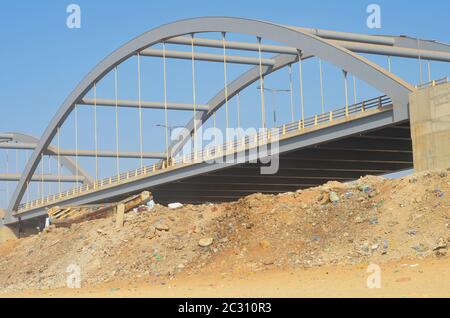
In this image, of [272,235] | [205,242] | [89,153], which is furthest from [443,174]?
[89,153]

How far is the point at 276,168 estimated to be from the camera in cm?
5259

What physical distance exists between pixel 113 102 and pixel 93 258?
4318cm

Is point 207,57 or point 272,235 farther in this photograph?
point 207,57

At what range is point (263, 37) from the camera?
49.1m

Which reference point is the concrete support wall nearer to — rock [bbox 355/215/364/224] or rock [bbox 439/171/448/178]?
rock [bbox 439/171/448/178]

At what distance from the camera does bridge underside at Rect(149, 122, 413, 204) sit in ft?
154

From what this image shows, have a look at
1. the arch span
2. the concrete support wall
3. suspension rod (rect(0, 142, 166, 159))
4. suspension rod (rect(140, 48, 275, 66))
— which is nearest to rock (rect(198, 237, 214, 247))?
the concrete support wall

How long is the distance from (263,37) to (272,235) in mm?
23108

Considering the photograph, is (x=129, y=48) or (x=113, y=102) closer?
(x=129, y=48)

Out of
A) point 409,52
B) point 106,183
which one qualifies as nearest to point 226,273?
point 409,52

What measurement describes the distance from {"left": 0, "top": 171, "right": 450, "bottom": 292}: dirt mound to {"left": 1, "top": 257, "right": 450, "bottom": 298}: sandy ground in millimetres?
948

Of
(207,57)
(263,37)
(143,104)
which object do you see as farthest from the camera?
(143,104)

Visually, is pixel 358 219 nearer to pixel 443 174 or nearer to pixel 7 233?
pixel 443 174
